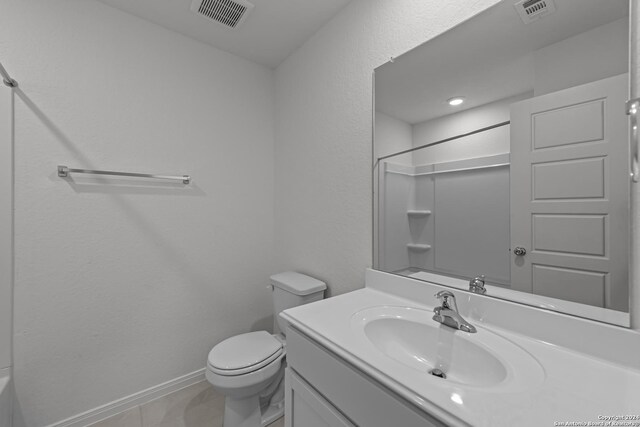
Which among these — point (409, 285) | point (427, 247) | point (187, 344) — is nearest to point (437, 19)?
point (427, 247)

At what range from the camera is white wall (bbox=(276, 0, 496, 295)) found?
1.16 m

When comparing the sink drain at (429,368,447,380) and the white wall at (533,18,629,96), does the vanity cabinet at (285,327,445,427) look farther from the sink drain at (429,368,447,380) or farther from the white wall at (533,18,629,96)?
the white wall at (533,18,629,96)

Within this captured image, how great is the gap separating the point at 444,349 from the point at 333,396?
37cm

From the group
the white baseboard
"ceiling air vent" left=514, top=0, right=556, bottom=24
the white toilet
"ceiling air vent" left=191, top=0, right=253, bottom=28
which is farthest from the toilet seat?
"ceiling air vent" left=191, top=0, right=253, bottom=28

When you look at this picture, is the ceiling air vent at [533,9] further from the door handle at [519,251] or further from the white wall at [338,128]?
the door handle at [519,251]

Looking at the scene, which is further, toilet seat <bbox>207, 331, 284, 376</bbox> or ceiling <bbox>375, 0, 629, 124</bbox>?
toilet seat <bbox>207, 331, 284, 376</bbox>

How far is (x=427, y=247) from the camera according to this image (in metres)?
1.08

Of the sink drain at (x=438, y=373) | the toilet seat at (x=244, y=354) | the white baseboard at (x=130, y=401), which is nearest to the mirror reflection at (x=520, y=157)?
the sink drain at (x=438, y=373)

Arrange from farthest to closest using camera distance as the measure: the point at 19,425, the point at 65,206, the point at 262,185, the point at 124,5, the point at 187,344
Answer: the point at 262,185 → the point at 187,344 → the point at 124,5 → the point at 65,206 → the point at 19,425

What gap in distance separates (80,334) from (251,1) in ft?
6.52

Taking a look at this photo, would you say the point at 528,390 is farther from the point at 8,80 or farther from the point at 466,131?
the point at 8,80

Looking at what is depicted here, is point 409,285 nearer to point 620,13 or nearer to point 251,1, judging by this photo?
point 620,13

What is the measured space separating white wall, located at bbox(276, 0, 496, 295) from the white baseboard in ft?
3.08

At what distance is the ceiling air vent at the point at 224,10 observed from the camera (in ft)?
4.55
